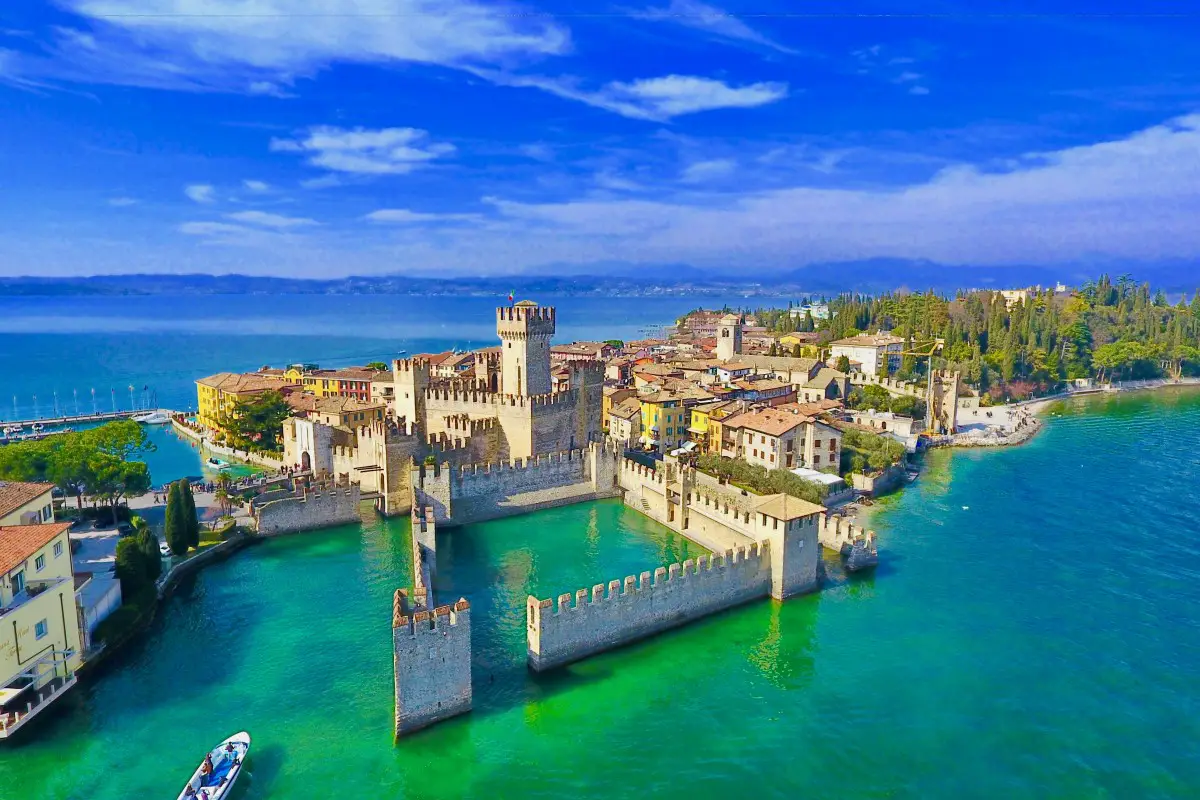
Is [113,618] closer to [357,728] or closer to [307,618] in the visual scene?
[307,618]

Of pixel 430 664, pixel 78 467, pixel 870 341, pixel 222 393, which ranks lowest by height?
pixel 430 664

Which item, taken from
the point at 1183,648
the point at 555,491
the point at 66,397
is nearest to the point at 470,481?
the point at 555,491

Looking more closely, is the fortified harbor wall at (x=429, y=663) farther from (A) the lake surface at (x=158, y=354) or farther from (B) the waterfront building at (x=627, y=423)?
(A) the lake surface at (x=158, y=354)

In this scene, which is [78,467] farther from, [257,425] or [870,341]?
[870,341]

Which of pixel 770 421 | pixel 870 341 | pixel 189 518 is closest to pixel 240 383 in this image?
pixel 189 518

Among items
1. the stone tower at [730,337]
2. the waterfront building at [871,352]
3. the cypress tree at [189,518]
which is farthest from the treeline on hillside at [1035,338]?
the cypress tree at [189,518]
